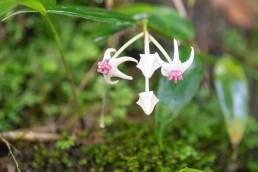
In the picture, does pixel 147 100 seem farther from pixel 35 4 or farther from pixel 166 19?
pixel 166 19

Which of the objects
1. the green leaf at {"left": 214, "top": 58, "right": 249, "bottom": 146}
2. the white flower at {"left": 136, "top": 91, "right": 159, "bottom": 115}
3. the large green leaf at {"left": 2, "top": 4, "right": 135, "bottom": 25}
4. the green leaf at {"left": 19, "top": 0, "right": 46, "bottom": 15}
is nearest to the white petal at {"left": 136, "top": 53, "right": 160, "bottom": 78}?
the white flower at {"left": 136, "top": 91, "right": 159, "bottom": 115}

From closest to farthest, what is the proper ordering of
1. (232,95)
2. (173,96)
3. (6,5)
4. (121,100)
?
1. (6,5)
2. (173,96)
3. (232,95)
4. (121,100)

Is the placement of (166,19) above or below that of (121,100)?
above

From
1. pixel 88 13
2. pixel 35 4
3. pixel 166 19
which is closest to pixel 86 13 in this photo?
pixel 88 13

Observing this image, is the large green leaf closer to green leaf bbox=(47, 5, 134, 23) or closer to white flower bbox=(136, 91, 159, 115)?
green leaf bbox=(47, 5, 134, 23)

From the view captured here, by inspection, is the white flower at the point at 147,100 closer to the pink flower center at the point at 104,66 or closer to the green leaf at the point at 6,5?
the pink flower center at the point at 104,66

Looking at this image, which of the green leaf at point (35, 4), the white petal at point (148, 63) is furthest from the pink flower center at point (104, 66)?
the green leaf at point (35, 4)

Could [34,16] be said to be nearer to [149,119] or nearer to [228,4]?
[149,119]
